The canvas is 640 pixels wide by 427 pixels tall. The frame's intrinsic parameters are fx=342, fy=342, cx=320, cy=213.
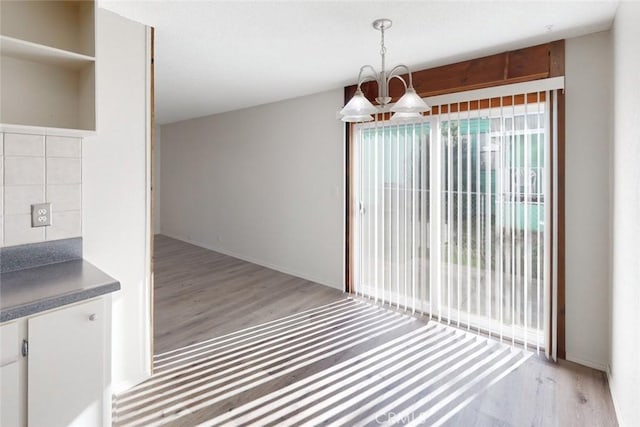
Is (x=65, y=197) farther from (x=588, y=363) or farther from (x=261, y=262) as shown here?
(x=588, y=363)

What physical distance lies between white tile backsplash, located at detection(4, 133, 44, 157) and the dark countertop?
0.61m

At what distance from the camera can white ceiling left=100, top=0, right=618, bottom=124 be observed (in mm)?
2135

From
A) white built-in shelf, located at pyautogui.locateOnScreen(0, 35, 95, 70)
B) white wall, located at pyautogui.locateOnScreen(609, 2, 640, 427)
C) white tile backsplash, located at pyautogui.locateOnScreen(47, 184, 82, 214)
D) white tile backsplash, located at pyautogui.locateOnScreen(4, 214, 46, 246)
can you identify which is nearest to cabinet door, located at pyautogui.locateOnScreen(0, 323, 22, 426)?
Answer: white tile backsplash, located at pyautogui.locateOnScreen(4, 214, 46, 246)

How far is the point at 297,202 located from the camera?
189 inches

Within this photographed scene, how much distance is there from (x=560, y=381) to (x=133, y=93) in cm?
352

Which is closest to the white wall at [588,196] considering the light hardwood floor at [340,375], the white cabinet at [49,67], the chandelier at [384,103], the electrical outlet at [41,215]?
the light hardwood floor at [340,375]

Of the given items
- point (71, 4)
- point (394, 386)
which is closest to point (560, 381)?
point (394, 386)

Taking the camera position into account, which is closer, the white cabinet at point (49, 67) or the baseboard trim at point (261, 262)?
the white cabinet at point (49, 67)

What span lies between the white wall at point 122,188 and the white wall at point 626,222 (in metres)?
2.80

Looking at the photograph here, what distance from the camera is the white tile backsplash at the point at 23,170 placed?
1758mm

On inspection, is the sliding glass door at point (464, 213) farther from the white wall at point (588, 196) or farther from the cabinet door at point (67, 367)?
the cabinet door at point (67, 367)

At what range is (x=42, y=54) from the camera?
1712 millimetres

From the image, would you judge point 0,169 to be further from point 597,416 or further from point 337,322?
point 597,416

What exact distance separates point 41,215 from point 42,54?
834mm
